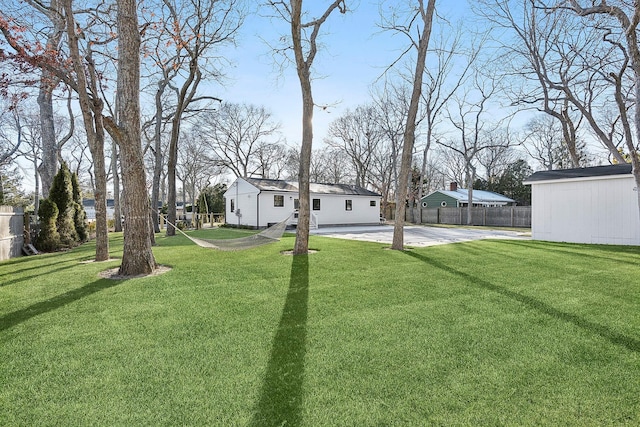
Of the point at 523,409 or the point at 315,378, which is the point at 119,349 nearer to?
the point at 315,378

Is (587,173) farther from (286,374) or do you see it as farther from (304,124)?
(286,374)

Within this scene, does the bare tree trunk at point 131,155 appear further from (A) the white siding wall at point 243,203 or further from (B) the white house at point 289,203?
(A) the white siding wall at point 243,203

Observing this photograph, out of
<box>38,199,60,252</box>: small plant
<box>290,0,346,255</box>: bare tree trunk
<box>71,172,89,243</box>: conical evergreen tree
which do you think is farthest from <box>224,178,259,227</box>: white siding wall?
<box>290,0,346,255</box>: bare tree trunk

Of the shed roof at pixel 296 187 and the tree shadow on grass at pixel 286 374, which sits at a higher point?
the shed roof at pixel 296 187

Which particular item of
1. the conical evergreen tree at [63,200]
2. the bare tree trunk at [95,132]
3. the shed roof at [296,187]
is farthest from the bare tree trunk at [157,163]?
the bare tree trunk at [95,132]

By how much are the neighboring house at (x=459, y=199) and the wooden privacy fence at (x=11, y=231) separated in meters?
24.5

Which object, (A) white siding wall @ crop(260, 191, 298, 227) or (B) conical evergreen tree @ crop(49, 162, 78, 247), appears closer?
(B) conical evergreen tree @ crop(49, 162, 78, 247)

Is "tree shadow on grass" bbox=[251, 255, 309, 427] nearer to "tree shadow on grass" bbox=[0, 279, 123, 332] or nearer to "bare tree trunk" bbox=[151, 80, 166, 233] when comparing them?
"tree shadow on grass" bbox=[0, 279, 123, 332]

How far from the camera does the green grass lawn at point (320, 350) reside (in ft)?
5.66

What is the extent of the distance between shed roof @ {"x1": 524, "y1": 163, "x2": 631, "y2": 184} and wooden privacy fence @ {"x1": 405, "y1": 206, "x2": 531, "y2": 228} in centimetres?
921

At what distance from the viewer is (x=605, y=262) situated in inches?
237

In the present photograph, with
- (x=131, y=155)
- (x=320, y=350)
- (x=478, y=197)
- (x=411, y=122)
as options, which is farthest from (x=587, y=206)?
(x=478, y=197)

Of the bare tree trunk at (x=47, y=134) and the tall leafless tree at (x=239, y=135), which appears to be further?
the tall leafless tree at (x=239, y=135)

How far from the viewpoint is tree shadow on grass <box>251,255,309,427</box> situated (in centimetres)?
168
